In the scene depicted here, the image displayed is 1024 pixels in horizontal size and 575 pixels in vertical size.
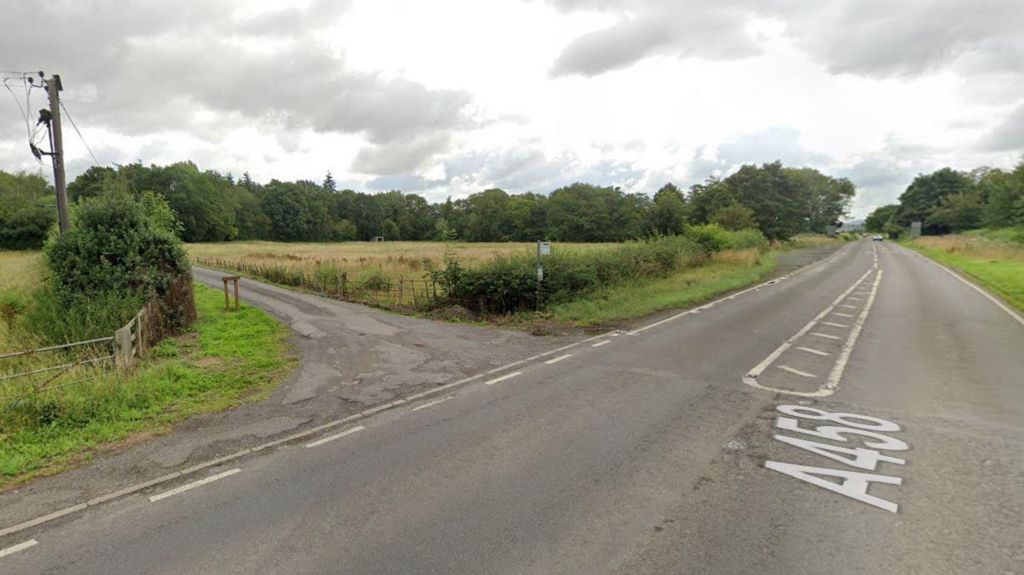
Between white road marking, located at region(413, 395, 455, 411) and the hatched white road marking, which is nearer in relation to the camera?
white road marking, located at region(413, 395, 455, 411)

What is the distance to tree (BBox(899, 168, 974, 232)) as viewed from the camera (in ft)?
285

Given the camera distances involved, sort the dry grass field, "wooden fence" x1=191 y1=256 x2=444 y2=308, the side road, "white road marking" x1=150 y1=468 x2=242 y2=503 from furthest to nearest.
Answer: the dry grass field, "wooden fence" x1=191 y1=256 x2=444 y2=308, the side road, "white road marking" x1=150 y1=468 x2=242 y2=503

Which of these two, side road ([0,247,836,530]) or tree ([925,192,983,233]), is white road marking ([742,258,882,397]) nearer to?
side road ([0,247,836,530])

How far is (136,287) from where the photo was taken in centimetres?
1183

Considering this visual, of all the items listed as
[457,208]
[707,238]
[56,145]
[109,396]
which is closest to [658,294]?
[707,238]

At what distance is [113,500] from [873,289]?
24.2 m

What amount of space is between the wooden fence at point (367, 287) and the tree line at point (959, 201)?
6575 centimetres

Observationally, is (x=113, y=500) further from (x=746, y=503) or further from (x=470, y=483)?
(x=746, y=503)

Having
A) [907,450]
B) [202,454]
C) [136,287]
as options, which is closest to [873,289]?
[907,450]

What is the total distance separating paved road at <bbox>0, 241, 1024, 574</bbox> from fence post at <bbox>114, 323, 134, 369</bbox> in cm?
446

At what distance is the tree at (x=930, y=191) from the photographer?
8682cm

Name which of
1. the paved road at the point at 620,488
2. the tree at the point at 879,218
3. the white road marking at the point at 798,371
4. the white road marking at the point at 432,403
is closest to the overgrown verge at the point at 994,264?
the white road marking at the point at 798,371

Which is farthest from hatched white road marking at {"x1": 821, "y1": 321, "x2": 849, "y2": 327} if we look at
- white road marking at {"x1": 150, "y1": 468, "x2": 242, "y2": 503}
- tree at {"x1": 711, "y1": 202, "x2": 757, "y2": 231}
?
tree at {"x1": 711, "y1": 202, "x2": 757, "y2": 231}

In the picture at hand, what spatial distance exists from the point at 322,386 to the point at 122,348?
340 centimetres
